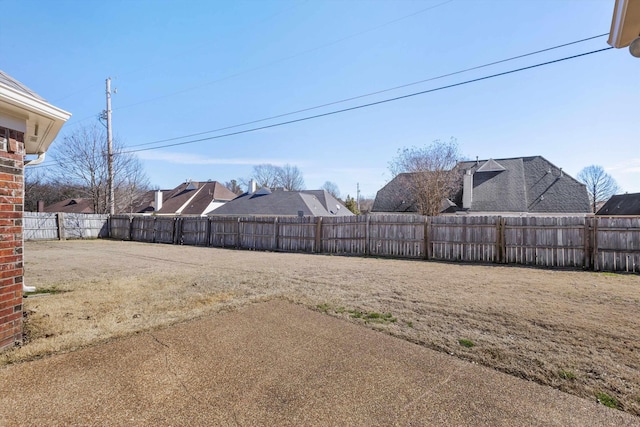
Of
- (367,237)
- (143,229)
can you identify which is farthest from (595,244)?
(143,229)

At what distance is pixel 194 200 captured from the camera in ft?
103

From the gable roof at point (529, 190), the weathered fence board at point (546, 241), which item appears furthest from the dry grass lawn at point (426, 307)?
the gable roof at point (529, 190)

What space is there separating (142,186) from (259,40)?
22.4 m

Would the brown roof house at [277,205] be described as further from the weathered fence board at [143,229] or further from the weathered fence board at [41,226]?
the weathered fence board at [41,226]

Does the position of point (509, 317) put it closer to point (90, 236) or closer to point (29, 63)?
point (29, 63)

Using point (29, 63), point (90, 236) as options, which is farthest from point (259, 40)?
point (90, 236)

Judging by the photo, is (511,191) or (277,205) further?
(277,205)

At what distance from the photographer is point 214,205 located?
31.0 metres

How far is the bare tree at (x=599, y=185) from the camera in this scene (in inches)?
1787

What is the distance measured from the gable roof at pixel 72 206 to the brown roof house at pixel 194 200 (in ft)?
32.6

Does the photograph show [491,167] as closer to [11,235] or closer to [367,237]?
[367,237]

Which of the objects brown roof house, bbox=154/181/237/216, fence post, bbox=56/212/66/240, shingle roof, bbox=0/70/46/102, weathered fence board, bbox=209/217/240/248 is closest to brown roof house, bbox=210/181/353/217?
brown roof house, bbox=154/181/237/216

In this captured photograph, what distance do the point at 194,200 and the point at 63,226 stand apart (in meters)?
13.3

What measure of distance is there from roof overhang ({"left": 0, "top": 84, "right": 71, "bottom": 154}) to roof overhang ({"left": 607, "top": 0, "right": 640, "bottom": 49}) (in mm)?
5881
